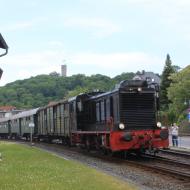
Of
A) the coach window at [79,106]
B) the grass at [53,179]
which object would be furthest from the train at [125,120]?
the grass at [53,179]

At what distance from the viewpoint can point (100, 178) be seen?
1538 centimetres

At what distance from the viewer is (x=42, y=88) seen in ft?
448

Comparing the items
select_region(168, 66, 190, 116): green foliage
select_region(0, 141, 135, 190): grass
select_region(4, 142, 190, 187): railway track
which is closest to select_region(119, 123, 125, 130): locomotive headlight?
select_region(4, 142, 190, 187): railway track

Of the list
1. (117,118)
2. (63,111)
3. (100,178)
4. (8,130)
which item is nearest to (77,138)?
(63,111)

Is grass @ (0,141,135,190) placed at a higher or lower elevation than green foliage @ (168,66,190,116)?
lower

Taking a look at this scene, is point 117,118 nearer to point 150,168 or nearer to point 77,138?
point 150,168

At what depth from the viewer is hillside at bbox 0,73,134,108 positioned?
13526cm

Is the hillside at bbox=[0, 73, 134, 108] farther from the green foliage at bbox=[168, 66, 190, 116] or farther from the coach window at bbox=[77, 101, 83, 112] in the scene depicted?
the coach window at bbox=[77, 101, 83, 112]

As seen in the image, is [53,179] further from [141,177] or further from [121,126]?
[121,126]

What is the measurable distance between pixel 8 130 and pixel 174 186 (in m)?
58.4

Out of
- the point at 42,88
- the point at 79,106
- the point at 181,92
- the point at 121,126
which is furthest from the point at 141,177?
the point at 42,88

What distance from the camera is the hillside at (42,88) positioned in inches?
5325

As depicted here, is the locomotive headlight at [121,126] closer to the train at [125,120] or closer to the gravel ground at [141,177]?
the train at [125,120]

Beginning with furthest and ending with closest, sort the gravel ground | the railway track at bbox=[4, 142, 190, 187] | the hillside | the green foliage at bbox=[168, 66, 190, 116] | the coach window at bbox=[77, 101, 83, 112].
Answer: the hillside < the green foliage at bbox=[168, 66, 190, 116] < the coach window at bbox=[77, 101, 83, 112] < the railway track at bbox=[4, 142, 190, 187] < the gravel ground
